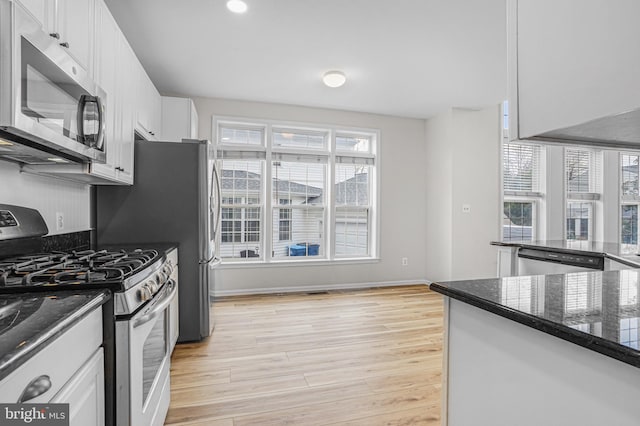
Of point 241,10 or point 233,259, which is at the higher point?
point 241,10

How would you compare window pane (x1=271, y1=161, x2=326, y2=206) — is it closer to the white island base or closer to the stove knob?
the stove knob

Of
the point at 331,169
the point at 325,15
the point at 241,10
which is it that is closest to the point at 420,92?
the point at 331,169

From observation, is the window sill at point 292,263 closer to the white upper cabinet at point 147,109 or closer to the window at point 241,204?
the window at point 241,204

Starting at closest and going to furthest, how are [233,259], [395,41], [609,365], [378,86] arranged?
[609,365], [395,41], [378,86], [233,259]

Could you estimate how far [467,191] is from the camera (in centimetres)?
479

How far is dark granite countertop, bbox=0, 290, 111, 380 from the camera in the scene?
714mm

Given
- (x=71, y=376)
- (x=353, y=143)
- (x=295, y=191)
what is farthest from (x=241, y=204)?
(x=71, y=376)

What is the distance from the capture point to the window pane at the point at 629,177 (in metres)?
5.56

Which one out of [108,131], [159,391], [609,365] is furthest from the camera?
[108,131]

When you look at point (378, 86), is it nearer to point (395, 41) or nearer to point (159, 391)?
point (395, 41)

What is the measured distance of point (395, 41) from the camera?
2.93m

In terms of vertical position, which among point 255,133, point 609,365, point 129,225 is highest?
point 255,133

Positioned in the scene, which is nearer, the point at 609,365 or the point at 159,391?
the point at 609,365

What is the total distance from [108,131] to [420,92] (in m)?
3.44
